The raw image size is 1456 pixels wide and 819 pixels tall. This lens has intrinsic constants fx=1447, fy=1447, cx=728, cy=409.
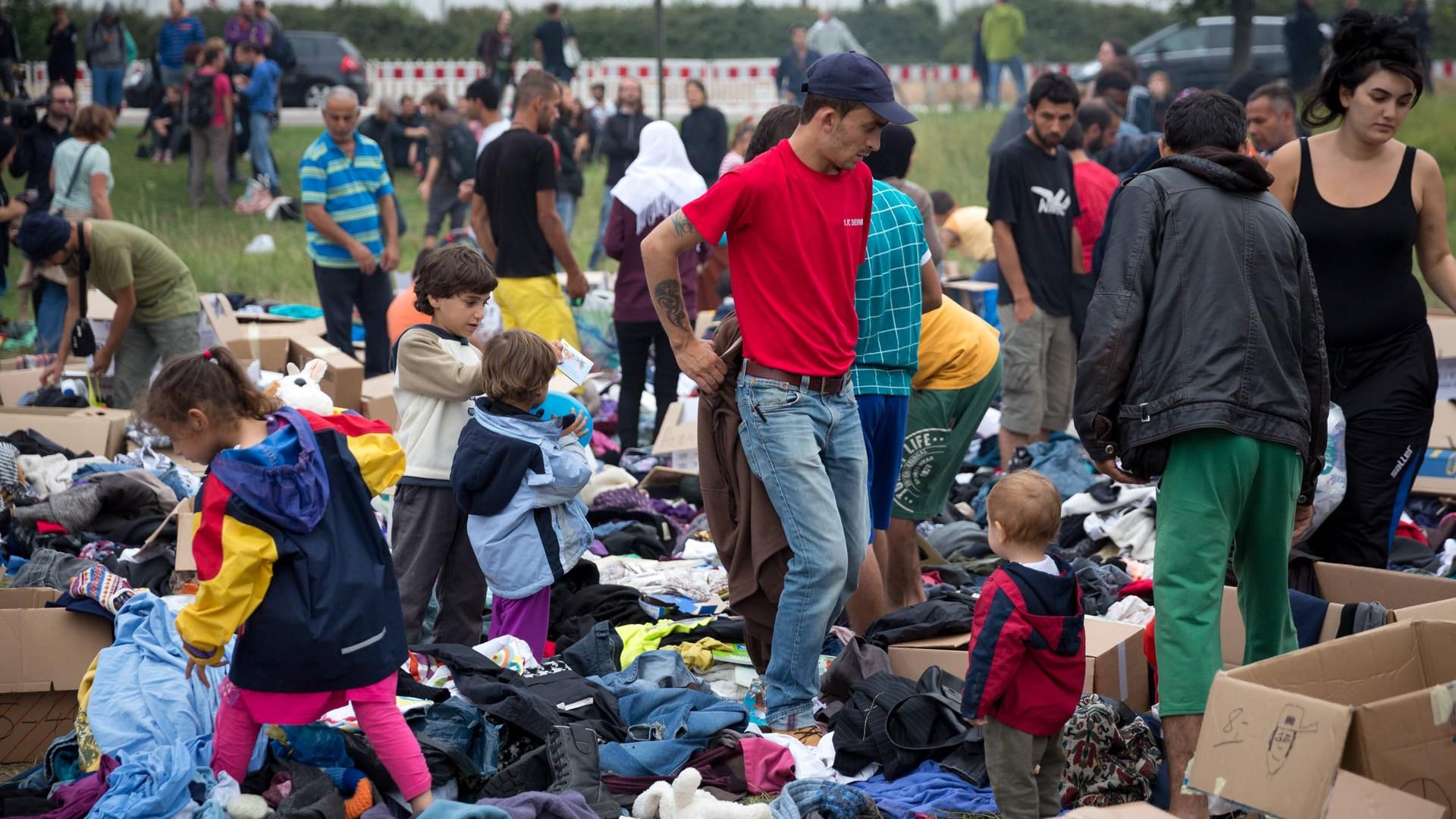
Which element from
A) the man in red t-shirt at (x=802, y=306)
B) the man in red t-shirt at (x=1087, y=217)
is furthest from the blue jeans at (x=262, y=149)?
the man in red t-shirt at (x=802, y=306)

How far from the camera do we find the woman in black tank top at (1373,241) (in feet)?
14.7

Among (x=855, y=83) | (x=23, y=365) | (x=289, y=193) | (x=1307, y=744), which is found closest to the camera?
(x=1307, y=744)

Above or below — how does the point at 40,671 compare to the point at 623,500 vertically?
above

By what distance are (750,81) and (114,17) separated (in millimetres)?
11248

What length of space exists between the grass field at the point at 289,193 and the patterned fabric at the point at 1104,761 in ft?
34.4

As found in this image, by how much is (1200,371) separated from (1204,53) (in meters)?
21.3

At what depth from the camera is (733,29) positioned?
1219 inches

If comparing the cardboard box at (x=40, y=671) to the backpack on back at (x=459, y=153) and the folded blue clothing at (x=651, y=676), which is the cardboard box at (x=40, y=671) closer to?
the folded blue clothing at (x=651, y=676)

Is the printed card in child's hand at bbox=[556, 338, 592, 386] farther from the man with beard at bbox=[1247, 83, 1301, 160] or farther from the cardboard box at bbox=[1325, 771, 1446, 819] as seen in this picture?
the man with beard at bbox=[1247, 83, 1301, 160]

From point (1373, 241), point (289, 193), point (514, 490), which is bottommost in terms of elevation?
point (289, 193)

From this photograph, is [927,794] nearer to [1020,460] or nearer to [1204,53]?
[1020,460]

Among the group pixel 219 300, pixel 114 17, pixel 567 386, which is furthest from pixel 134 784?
pixel 114 17

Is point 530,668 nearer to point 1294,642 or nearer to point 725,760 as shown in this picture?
point 725,760

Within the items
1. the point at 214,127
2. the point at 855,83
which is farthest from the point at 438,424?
the point at 214,127
